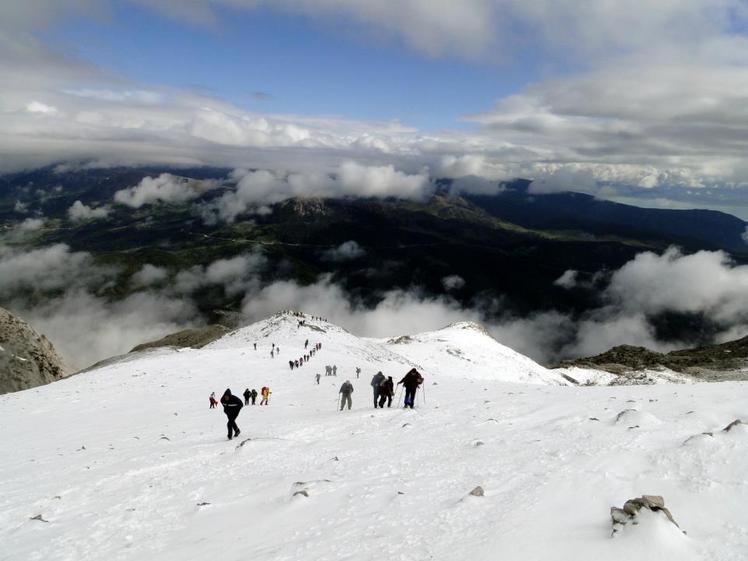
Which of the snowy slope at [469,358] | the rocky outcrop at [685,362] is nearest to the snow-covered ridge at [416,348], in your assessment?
the snowy slope at [469,358]

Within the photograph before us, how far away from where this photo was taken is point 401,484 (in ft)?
38.8

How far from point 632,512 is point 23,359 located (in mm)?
82146

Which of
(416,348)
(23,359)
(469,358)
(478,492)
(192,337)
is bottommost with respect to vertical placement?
(192,337)

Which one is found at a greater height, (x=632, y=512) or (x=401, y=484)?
(x=632, y=512)

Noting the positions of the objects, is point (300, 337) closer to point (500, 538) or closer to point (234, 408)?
point (234, 408)

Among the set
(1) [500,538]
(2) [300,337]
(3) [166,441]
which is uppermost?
(1) [500,538]

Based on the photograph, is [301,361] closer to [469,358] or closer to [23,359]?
[23,359]

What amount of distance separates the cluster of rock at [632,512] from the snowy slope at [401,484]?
21 centimetres

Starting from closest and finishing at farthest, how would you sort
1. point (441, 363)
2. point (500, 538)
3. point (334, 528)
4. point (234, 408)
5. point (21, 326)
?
1. point (500, 538)
2. point (334, 528)
3. point (234, 408)
4. point (21, 326)
5. point (441, 363)

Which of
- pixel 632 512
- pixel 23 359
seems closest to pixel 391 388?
pixel 632 512

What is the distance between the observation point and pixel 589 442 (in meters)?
13.2

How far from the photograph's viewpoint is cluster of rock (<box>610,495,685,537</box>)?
308 inches

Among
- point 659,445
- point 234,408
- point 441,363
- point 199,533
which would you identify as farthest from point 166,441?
point 441,363

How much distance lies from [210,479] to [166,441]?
7.02m
